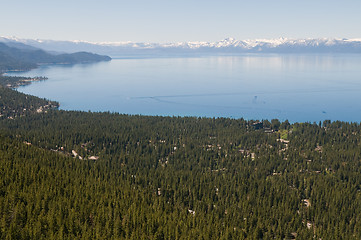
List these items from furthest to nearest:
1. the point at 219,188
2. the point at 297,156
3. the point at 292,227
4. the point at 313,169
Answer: the point at 297,156 < the point at 313,169 < the point at 219,188 < the point at 292,227

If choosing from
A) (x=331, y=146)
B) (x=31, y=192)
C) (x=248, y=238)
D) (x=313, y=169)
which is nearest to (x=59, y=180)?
(x=31, y=192)

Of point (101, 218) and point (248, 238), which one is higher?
point (101, 218)

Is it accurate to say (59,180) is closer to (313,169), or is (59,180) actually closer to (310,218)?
(310,218)

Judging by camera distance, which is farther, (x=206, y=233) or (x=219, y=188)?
(x=219, y=188)

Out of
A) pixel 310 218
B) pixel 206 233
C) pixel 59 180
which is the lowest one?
pixel 310 218
